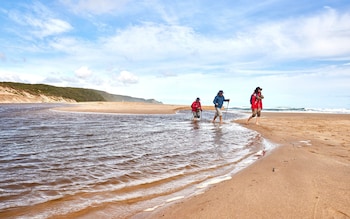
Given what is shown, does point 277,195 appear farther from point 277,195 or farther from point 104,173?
point 104,173

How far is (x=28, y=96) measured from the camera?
79.1 metres

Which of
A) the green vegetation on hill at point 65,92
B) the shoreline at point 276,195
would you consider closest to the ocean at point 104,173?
the shoreline at point 276,195

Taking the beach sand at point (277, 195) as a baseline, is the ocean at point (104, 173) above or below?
below

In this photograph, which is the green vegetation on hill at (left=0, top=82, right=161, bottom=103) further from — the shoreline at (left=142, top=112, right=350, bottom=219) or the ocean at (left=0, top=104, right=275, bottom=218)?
the shoreline at (left=142, top=112, right=350, bottom=219)

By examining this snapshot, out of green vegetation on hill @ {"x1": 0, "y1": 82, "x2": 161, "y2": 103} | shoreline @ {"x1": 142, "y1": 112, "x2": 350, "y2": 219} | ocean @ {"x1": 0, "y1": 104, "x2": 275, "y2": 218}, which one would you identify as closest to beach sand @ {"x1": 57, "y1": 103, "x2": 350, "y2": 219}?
shoreline @ {"x1": 142, "y1": 112, "x2": 350, "y2": 219}

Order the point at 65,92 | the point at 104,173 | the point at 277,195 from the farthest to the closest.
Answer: the point at 65,92 < the point at 104,173 < the point at 277,195

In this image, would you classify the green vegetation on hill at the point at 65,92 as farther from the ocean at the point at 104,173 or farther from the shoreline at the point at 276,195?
the shoreline at the point at 276,195

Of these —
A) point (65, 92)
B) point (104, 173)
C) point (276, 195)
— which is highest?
point (65, 92)

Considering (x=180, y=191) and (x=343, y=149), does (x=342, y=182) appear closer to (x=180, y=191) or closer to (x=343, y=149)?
(x=180, y=191)

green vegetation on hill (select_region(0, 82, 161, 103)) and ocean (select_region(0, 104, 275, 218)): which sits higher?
Result: green vegetation on hill (select_region(0, 82, 161, 103))

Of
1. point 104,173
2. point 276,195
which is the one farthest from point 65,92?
point 276,195

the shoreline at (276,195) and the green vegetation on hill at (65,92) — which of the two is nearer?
the shoreline at (276,195)

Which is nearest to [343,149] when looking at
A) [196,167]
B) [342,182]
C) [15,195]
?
[342,182]

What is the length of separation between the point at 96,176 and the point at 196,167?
236 cm
